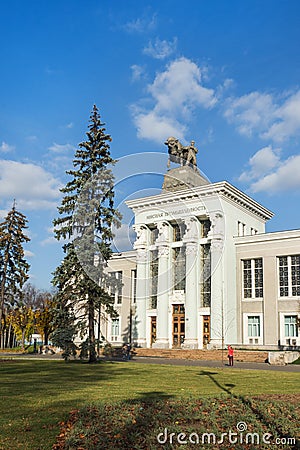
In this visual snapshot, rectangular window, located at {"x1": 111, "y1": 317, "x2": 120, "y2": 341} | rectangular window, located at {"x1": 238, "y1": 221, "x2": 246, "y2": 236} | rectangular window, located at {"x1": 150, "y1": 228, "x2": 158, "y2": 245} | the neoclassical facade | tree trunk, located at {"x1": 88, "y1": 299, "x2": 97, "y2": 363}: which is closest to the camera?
tree trunk, located at {"x1": 88, "y1": 299, "x2": 97, "y2": 363}

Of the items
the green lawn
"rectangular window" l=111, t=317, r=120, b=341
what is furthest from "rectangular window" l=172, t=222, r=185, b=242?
the green lawn

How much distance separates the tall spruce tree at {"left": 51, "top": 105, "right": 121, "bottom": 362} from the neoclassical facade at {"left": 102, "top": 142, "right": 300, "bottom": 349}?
12206 mm

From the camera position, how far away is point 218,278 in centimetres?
4519

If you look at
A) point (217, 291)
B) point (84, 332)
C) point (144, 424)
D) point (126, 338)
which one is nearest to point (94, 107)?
point (84, 332)

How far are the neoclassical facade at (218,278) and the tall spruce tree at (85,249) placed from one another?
40.0ft

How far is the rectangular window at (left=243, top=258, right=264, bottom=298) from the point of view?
4556cm

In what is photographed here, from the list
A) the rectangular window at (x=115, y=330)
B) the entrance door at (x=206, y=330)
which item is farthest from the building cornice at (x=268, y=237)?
the rectangular window at (x=115, y=330)

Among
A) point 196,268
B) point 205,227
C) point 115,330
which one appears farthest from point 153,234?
point 115,330

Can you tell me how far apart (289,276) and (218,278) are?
6.21m

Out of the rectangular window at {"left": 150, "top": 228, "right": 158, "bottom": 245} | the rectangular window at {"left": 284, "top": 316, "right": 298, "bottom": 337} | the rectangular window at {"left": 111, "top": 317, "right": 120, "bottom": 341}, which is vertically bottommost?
the rectangular window at {"left": 111, "top": 317, "right": 120, "bottom": 341}

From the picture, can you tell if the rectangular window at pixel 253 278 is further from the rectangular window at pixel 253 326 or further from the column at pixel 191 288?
the column at pixel 191 288

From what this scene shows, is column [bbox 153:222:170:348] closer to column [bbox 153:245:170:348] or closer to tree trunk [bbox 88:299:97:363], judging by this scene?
column [bbox 153:245:170:348]

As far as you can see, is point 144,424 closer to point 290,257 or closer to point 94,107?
point 94,107

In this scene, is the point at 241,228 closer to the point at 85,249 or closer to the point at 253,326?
the point at 253,326
